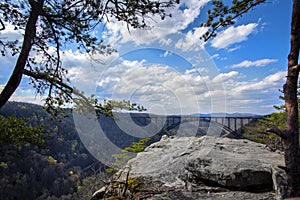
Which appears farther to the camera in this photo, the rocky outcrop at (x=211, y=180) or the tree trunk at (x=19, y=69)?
the tree trunk at (x=19, y=69)

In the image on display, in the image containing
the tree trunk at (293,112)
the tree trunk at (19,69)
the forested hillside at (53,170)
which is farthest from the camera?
the forested hillside at (53,170)

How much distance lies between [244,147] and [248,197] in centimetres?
181

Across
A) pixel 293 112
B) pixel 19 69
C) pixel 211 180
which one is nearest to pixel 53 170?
pixel 19 69

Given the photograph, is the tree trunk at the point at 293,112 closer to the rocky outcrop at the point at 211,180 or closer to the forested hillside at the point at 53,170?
the rocky outcrop at the point at 211,180

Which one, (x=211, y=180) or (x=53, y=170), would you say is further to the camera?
(x=53, y=170)

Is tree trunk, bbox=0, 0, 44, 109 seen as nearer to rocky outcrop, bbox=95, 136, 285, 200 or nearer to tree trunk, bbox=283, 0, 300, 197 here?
rocky outcrop, bbox=95, 136, 285, 200

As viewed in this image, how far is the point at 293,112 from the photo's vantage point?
9.65 ft

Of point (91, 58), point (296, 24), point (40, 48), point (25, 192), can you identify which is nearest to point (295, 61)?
point (296, 24)

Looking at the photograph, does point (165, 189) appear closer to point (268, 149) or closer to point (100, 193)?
point (100, 193)

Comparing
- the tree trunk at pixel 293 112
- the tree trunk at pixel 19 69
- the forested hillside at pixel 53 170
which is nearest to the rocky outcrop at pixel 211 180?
the tree trunk at pixel 293 112

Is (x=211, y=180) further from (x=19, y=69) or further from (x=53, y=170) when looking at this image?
(x=53, y=170)

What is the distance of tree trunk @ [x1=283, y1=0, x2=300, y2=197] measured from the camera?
8.61ft

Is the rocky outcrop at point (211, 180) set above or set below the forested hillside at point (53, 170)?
above

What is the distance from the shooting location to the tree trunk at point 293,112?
262 cm
